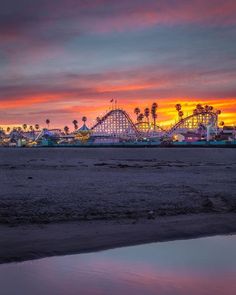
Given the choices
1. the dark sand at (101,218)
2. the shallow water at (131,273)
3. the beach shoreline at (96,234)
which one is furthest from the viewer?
the dark sand at (101,218)

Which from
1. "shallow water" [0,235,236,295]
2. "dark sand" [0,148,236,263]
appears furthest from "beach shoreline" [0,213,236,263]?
"shallow water" [0,235,236,295]

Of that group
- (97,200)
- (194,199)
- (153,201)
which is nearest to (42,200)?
(97,200)

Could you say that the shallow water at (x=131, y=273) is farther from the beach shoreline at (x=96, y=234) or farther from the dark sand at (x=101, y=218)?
the dark sand at (x=101, y=218)

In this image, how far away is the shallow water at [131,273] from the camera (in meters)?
8.48

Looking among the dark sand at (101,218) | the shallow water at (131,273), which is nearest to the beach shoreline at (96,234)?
the dark sand at (101,218)

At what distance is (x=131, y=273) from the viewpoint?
31.4 feet

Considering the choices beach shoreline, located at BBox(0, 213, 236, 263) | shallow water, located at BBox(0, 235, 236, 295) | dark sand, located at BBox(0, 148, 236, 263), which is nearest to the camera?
shallow water, located at BBox(0, 235, 236, 295)

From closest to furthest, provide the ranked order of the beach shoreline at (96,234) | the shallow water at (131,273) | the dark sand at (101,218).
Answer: the shallow water at (131,273) → the beach shoreline at (96,234) → the dark sand at (101,218)

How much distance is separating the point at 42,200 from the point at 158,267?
395 inches

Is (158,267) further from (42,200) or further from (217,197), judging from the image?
(217,197)

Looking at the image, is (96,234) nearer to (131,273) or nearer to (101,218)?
(101,218)

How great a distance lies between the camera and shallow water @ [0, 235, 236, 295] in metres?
8.48

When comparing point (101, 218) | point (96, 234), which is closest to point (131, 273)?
point (96, 234)

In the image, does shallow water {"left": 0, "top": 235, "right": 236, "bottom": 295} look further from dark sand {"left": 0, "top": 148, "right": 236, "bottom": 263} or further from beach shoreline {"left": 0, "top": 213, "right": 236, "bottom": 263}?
dark sand {"left": 0, "top": 148, "right": 236, "bottom": 263}
